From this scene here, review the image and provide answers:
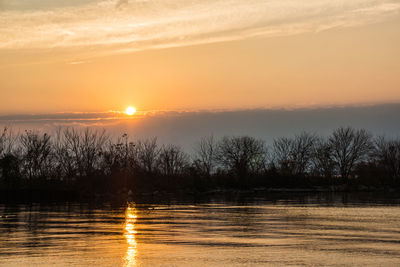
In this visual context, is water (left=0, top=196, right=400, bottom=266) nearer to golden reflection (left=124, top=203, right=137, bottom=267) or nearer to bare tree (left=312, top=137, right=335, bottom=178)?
golden reflection (left=124, top=203, right=137, bottom=267)

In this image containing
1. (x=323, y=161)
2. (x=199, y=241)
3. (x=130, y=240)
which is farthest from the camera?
(x=323, y=161)

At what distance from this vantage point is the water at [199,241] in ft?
51.0

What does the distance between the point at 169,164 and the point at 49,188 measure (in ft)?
120

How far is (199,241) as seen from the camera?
64.1 feet

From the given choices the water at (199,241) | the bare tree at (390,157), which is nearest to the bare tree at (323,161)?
the bare tree at (390,157)

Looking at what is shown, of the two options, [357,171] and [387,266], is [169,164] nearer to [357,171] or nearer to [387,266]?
[357,171]

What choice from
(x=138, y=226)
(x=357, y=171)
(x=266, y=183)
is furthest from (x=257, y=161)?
(x=138, y=226)

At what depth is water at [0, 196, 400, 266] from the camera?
51.0ft

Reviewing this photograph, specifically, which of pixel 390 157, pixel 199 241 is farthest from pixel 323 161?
pixel 199 241

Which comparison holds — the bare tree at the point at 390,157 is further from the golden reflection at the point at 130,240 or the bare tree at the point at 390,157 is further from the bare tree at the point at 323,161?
the golden reflection at the point at 130,240

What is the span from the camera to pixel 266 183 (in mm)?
94438

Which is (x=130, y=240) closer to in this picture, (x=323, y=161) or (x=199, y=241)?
(x=199, y=241)

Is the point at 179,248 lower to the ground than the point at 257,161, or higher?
lower

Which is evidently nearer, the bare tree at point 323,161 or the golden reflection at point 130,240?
the golden reflection at point 130,240
